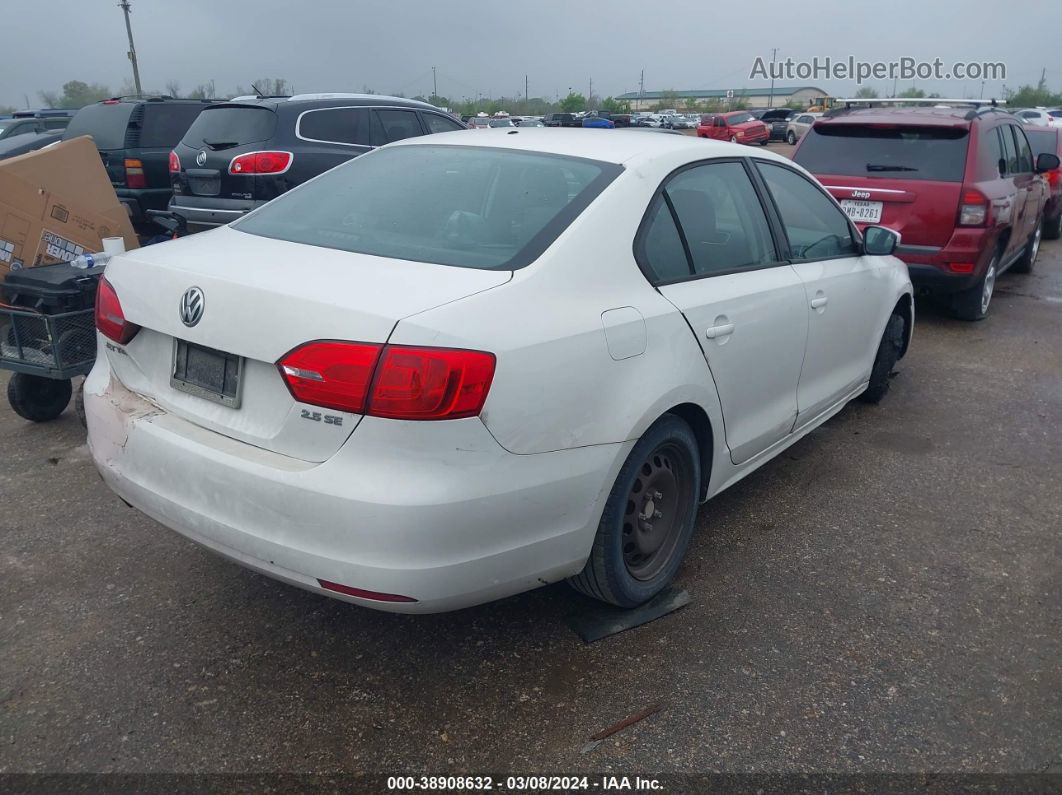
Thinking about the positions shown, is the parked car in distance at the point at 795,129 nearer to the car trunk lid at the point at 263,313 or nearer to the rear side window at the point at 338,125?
the rear side window at the point at 338,125

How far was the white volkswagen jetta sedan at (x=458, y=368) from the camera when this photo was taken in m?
2.31

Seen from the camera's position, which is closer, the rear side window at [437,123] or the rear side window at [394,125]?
the rear side window at [394,125]

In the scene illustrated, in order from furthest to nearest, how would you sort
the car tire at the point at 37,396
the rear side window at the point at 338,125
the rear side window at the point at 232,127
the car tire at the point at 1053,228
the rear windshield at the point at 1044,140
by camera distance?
the car tire at the point at 1053,228
the rear windshield at the point at 1044,140
the rear side window at the point at 338,125
the rear side window at the point at 232,127
the car tire at the point at 37,396

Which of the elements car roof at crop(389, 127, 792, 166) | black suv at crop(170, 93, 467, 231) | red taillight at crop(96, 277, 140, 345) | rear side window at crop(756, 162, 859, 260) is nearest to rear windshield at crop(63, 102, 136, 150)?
black suv at crop(170, 93, 467, 231)

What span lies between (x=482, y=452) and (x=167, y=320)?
1.11 meters

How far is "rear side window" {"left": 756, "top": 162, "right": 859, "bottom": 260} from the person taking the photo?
13.3ft

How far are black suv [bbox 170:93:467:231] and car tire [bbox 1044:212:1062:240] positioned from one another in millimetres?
10018

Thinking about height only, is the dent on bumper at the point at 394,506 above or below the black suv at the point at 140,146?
below

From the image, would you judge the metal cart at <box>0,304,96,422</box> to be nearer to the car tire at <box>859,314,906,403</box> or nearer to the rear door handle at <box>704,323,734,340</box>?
the rear door handle at <box>704,323,734,340</box>

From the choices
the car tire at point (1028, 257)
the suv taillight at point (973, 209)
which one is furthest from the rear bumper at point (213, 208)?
the car tire at point (1028, 257)

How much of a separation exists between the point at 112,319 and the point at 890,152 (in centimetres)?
630

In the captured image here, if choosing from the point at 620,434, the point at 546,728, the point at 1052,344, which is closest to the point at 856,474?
the point at 620,434

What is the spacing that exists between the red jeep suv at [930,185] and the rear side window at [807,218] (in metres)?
2.74

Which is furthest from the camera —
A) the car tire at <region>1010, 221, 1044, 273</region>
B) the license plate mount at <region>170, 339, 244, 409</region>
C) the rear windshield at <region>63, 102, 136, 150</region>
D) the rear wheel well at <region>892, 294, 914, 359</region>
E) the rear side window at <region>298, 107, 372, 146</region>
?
the rear windshield at <region>63, 102, 136, 150</region>
